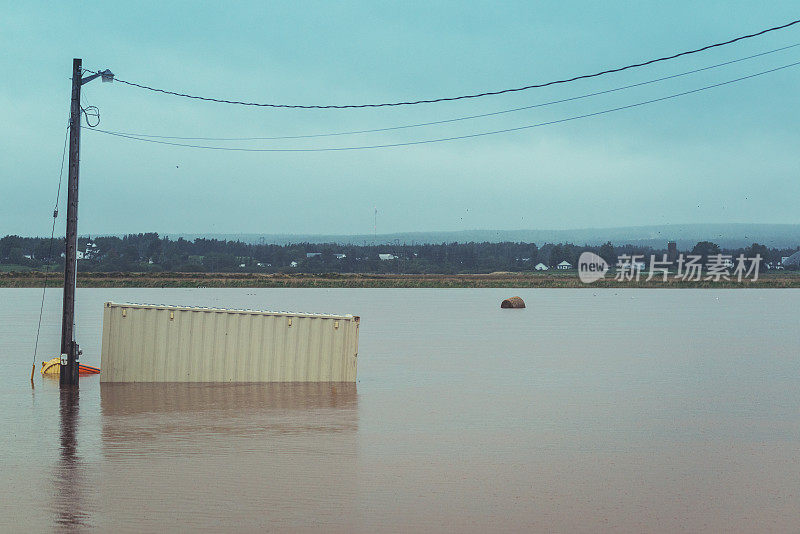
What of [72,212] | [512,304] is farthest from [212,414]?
[512,304]

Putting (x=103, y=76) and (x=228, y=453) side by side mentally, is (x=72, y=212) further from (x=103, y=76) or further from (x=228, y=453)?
(x=228, y=453)

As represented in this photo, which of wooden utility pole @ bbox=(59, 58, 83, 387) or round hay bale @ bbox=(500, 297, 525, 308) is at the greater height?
wooden utility pole @ bbox=(59, 58, 83, 387)

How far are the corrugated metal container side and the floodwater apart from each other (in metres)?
0.44

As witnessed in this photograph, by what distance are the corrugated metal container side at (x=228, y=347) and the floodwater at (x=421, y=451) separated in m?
0.44

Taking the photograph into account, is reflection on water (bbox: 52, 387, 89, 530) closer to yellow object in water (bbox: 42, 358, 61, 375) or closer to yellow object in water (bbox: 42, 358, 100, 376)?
yellow object in water (bbox: 42, 358, 100, 376)

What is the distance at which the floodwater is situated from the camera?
11062 millimetres

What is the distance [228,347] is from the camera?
23375 millimetres

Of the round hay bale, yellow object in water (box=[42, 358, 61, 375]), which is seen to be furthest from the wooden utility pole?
the round hay bale

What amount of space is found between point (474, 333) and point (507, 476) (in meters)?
34.1

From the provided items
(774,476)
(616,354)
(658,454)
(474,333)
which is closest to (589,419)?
(658,454)

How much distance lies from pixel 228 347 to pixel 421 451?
29.8 ft

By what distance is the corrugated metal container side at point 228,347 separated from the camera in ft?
75.9

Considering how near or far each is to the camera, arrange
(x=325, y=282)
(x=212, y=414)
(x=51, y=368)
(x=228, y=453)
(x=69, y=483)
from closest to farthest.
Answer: (x=69, y=483), (x=228, y=453), (x=212, y=414), (x=51, y=368), (x=325, y=282)

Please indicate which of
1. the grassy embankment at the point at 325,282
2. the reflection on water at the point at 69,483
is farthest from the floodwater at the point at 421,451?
the grassy embankment at the point at 325,282
